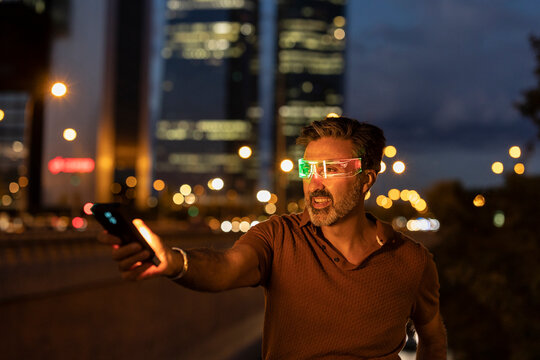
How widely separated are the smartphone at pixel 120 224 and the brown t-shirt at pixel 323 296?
853 mm

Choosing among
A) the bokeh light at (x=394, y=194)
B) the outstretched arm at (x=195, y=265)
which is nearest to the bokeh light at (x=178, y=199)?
the bokeh light at (x=394, y=194)

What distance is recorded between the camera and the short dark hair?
3812 millimetres

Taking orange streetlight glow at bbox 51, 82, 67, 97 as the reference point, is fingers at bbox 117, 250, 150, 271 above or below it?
below

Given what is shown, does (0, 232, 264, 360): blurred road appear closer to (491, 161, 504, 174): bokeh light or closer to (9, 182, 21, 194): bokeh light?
(491, 161, 504, 174): bokeh light

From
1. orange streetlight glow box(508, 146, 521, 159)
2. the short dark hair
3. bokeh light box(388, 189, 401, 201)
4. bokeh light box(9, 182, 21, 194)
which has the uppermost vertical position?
the short dark hair

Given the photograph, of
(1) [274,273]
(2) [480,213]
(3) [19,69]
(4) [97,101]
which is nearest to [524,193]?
(2) [480,213]

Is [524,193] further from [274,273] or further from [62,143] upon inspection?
[62,143]

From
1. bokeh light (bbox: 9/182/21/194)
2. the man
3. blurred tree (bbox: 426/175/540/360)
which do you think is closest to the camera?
the man

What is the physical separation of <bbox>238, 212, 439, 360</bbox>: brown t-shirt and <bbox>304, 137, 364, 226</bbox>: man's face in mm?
99

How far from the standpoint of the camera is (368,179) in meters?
4.07

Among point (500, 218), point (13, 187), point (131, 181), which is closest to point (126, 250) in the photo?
point (500, 218)

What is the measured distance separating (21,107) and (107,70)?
682 inches

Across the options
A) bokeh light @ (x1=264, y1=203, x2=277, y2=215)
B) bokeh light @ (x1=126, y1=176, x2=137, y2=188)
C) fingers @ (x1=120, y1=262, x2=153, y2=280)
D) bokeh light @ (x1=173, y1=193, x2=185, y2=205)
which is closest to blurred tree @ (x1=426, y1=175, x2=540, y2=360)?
fingers @ (x1=120, y1=262, x2=153, y2=280)

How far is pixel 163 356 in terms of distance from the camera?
16.1 metres
